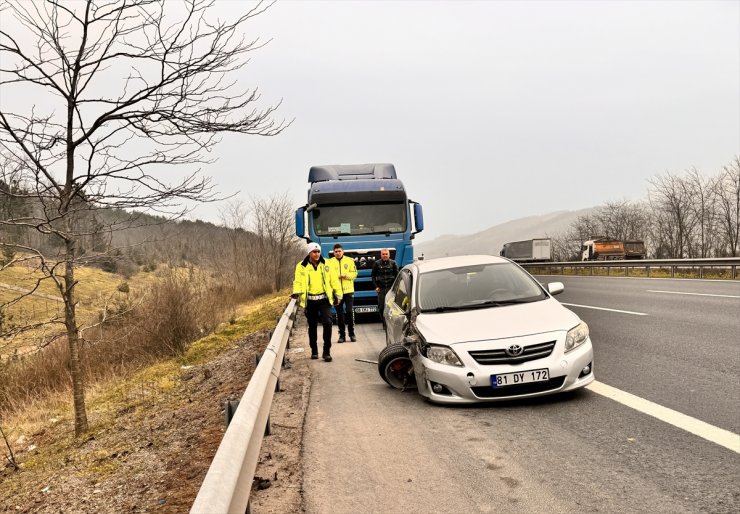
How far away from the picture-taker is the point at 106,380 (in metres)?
14.5

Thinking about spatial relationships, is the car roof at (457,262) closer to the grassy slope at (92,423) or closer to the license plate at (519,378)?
the license plate at (519,378)

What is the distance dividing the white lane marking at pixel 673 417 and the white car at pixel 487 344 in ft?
1.11

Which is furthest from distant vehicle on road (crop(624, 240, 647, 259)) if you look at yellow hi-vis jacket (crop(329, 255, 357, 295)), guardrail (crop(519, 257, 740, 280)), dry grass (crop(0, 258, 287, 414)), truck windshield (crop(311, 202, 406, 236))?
yellow hi-vis jacket (crop(329, 255, 357, 295))

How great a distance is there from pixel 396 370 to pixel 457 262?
187cm

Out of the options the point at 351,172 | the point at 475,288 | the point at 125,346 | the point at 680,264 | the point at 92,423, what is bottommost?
the point at 92,423

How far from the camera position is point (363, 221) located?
614 inches

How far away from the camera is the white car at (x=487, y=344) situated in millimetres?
5891

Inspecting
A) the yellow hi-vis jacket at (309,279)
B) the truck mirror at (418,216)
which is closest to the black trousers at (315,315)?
the yellow hi-vis jacket at (309,279)

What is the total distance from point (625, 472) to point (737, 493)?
639mm

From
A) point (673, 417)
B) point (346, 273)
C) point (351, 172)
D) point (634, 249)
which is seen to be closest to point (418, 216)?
point (351, 172)

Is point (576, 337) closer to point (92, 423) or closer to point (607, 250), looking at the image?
point (92, 423)

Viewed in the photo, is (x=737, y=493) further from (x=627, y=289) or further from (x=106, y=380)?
(x=627, y=289)

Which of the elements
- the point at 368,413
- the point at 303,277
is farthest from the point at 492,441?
the point at 303,277

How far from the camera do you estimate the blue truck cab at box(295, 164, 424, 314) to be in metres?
15.4
